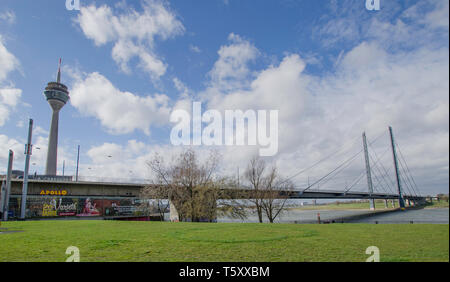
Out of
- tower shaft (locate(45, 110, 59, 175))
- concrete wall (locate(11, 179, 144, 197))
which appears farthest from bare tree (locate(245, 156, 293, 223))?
tower shaft (locate(45, 110, 59, 175))

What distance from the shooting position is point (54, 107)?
4454 inches

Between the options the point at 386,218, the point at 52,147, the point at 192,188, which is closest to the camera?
the point at 192,188

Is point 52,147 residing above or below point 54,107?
below

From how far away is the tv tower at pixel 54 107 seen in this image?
106812 millimetres

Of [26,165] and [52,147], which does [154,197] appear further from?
[52,147]

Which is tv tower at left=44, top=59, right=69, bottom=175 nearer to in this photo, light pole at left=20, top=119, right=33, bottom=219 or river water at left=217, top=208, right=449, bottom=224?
light pole at left=20, top=119, right=33, bottom=219

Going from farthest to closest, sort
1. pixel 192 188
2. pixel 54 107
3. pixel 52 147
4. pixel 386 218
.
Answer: pixel 54 107
pixel 52 147
pixel 386 218
pixel 192 188

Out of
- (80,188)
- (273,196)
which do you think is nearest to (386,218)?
(273,196)

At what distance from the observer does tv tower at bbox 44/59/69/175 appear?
107 metres

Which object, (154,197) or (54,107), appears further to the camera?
(54,107)

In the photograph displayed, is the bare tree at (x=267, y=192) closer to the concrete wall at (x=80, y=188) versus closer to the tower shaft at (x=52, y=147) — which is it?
the concrete wall at (x=80, y=188)

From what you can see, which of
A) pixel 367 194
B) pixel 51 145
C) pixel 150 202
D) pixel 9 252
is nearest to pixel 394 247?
pixel 9 252

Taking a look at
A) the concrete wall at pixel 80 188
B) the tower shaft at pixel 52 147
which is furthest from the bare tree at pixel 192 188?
the tower shaft at pixel 52 147
